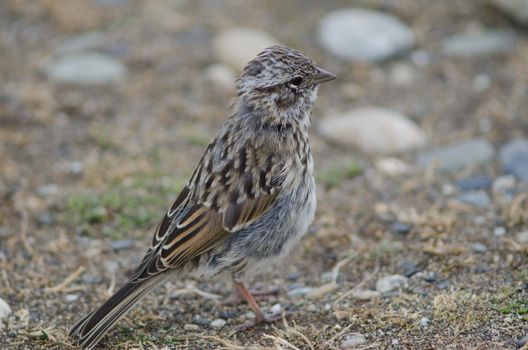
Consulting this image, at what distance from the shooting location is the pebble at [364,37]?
29.4ft

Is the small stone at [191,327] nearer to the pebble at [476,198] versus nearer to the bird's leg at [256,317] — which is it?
the bird's leg at [256,317]

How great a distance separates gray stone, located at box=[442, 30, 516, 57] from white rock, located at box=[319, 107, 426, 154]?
4.99ft

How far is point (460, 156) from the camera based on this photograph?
7246 mm

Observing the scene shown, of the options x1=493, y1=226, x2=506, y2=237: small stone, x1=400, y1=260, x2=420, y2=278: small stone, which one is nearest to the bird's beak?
x1=400, y1=260, x2=420, y2=278: small stone

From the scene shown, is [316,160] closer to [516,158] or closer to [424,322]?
[516,158]

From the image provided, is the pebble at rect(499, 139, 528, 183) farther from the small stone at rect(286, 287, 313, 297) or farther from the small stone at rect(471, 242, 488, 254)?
the small stone at rect(286, 287, 313, 297)

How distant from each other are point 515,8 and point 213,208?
5128 millimetres

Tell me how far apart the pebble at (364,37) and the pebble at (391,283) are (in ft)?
12.9

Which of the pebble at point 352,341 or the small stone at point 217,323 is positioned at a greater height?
the pebble at point 352,341

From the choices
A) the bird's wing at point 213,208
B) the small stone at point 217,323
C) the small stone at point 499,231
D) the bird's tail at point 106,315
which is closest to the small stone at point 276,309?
the small stone at point 217,323

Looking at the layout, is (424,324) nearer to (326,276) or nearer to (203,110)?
(326,276)

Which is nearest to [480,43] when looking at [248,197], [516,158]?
[516,158]

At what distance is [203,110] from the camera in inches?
327

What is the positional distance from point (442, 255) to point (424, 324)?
93 centimetres
